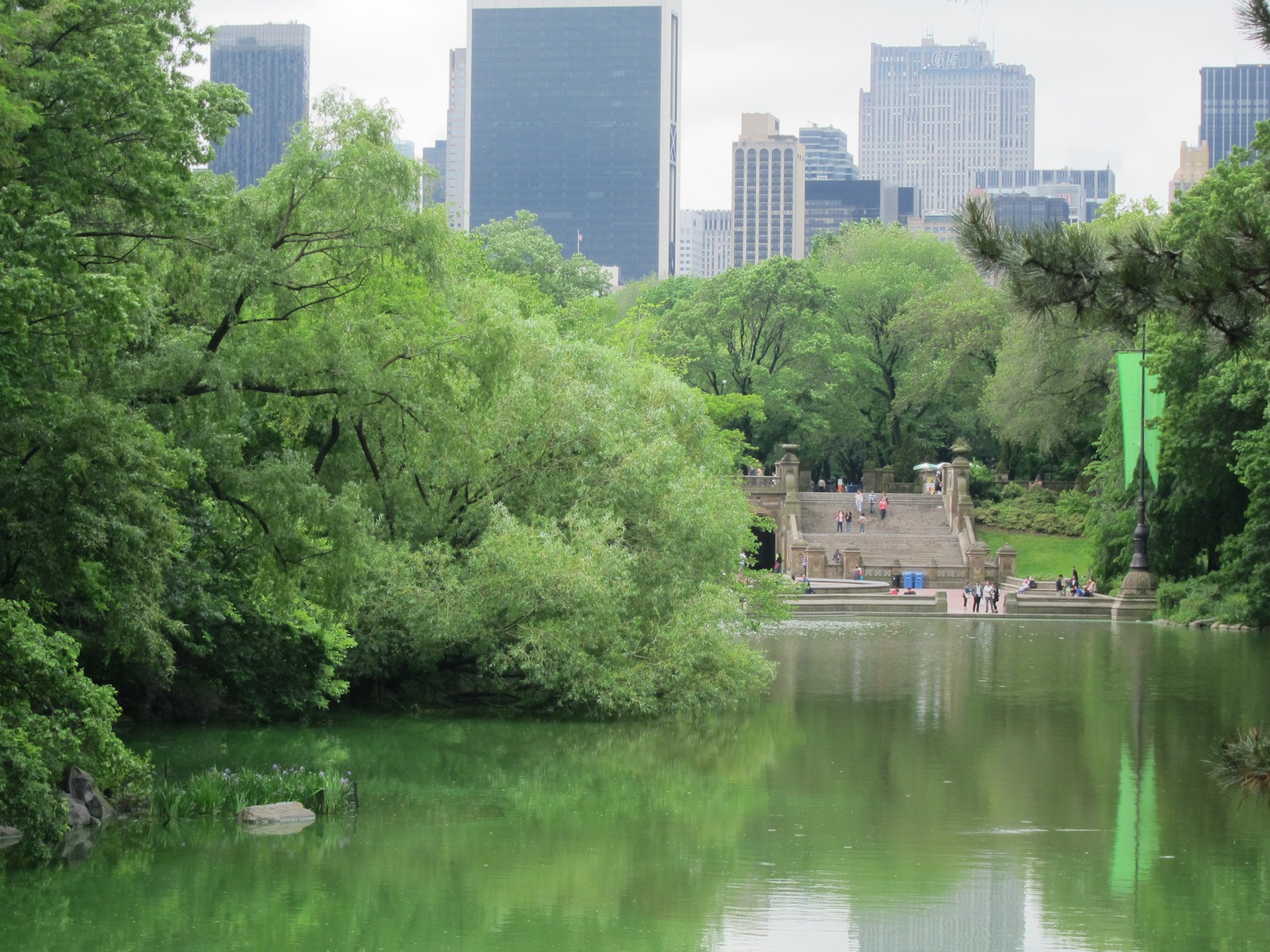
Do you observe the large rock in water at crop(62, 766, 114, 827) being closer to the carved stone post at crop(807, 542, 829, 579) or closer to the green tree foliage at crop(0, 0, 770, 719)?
the green tree foliage at crop(0, 0, 770, 719)

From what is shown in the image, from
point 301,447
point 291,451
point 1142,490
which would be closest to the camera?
point 291,451

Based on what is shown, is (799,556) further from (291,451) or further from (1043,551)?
(291,451)

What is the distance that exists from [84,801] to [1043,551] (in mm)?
45994

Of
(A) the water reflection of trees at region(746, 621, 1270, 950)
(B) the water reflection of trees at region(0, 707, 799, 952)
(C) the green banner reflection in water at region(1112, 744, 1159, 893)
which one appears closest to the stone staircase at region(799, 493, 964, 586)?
(A) the water reflection of trees at region(746, 621, 1270, 950)

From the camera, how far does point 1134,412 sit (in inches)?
1639

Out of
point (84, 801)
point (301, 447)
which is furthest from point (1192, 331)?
point (301, 447)

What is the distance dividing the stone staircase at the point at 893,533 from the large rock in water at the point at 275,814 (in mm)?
40025

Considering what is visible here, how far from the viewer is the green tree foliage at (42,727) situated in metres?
12.6

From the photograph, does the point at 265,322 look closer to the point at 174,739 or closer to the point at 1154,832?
the point at 174,739

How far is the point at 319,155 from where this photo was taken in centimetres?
1789

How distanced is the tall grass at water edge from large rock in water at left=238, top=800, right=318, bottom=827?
20cm

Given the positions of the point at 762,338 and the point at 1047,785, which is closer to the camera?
the point at 1047,785

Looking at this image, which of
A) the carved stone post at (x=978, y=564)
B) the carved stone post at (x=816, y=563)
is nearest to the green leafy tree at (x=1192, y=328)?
the carved stone post at (x=978, y=564)

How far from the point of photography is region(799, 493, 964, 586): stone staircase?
55531 mm
